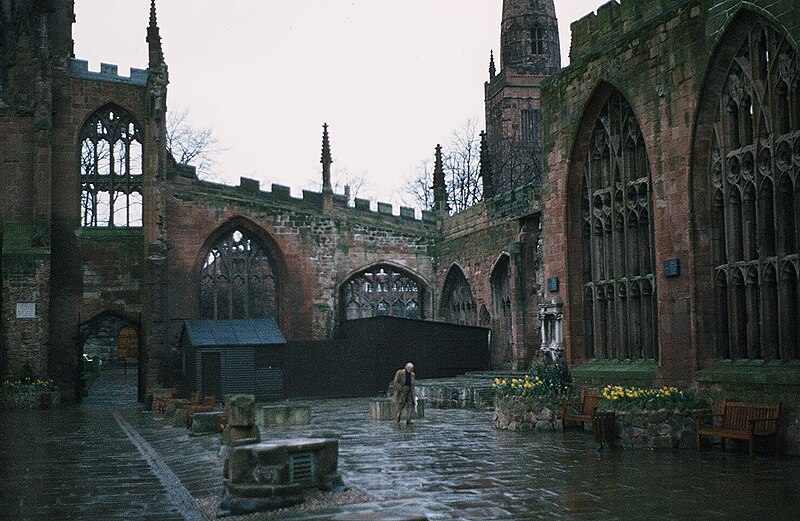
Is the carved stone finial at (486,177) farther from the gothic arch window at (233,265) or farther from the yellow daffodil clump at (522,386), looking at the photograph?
the yellow daffodil clump at (522,386)

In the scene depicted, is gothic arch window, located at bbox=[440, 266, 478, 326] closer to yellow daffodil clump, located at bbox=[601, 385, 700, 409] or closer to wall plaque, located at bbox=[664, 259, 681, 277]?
wall plaque, located at bbox=[664, 259, 681, 277]

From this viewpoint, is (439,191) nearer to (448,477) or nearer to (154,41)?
(154,41)

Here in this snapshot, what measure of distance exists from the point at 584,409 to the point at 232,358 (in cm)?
1603

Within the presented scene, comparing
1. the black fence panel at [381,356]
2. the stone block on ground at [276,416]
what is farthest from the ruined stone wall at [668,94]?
the black fence panel at [381,356]

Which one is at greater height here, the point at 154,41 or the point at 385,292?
the point at 154,41

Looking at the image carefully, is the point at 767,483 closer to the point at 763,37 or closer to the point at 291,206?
the point at 763,37

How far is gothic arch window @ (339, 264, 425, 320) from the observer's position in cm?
3962

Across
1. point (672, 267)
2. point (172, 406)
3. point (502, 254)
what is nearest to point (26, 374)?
point (172, 406)

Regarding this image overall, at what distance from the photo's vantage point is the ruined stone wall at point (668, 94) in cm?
1567

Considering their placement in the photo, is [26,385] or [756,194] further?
[26,385]

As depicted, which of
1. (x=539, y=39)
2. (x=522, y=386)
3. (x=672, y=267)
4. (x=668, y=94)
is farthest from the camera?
(x=539, y=39)

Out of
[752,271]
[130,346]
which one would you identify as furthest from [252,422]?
[130,346]

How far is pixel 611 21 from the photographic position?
18406mm

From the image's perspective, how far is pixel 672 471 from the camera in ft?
41.6
